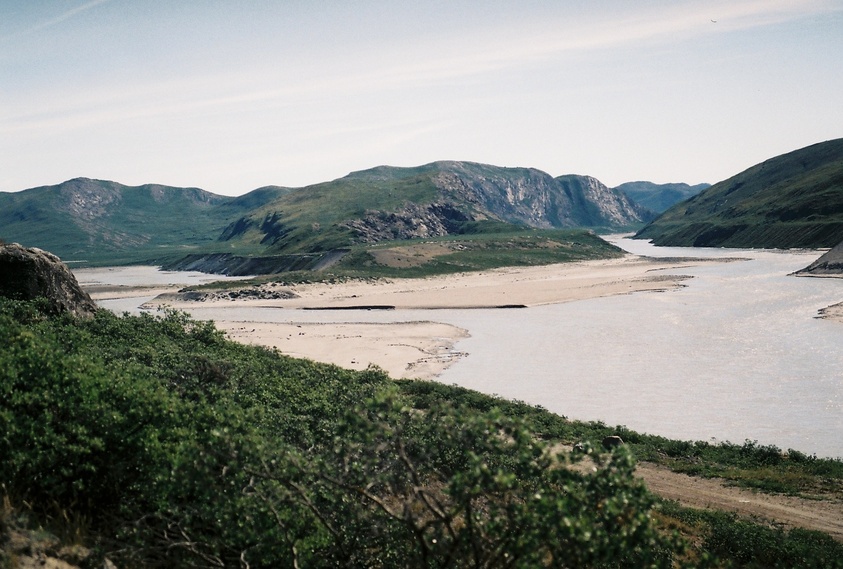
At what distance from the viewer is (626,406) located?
38.8m

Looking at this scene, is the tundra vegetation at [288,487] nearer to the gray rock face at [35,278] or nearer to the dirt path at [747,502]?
the dirt path at [747,502]

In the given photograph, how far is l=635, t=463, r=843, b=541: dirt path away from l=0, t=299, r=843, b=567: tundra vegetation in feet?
6.18

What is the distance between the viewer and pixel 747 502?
79.0ft

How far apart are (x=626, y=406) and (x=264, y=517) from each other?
30288mm

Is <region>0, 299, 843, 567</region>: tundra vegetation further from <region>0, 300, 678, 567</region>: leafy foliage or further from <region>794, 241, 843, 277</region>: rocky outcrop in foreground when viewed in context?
<region>794, 241, 843, 277</region>: rocky outcrop in foreground

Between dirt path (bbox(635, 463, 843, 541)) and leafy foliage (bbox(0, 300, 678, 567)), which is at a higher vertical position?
leafy foliage (bbox(0, 300, 678, 567))

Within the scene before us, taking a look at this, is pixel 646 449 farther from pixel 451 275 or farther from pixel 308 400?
pixel 451 275

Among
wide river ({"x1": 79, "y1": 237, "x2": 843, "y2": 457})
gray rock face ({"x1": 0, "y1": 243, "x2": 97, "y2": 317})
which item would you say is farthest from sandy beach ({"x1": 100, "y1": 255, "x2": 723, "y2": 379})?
gray rock face ({"x1": 0, "y1": 243, "x2": 97, "y2": 317})

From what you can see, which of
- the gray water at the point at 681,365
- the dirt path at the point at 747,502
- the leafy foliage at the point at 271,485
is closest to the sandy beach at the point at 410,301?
the gray water at the point at 681,365

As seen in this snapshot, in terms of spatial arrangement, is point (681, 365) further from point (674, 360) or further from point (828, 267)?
point (828, 267)

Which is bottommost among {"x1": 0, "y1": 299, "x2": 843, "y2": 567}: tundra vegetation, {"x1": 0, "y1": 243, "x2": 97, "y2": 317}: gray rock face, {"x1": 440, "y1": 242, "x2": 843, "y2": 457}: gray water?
{"x1": 440, "y1": 242, "x2": 843, "y2": 457}: gray water

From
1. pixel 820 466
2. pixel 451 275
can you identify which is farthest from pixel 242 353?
pixel 451 275

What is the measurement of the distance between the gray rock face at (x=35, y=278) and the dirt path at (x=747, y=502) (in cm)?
2651

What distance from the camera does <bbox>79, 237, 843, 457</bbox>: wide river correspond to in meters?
35.7
